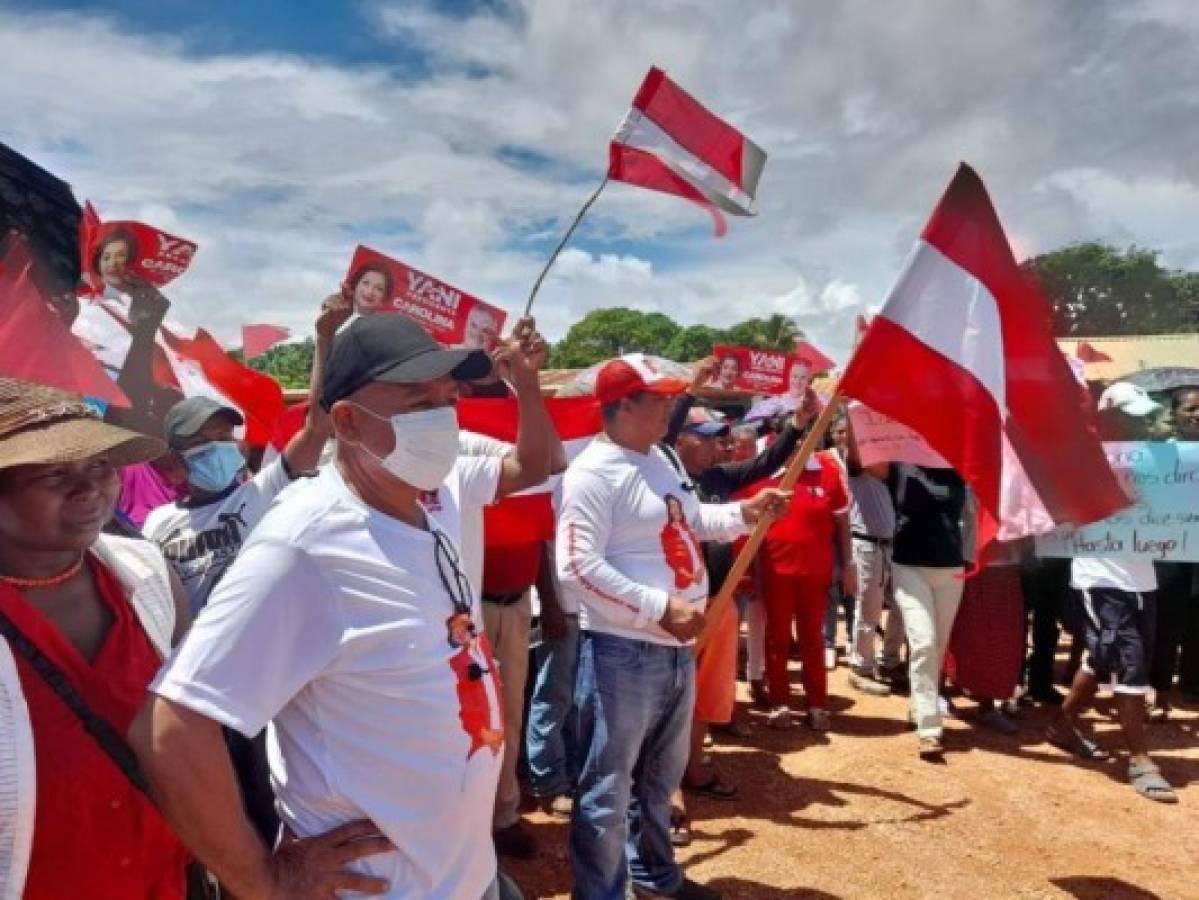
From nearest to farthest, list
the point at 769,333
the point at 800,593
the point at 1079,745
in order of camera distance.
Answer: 1. the point at 1079,745
2. the point at 800,593
3. the point at 769,333

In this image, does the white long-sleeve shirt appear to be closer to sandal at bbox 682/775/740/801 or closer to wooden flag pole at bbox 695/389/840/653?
wooden flag pole at bbox 695/389/840/653

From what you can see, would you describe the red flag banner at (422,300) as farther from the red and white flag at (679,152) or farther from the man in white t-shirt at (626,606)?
the man in white t-shirt at (626,606)

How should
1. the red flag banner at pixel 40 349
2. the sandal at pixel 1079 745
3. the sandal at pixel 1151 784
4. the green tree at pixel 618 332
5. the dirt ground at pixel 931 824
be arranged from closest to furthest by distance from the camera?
the red flag banner at pixel 40 349, the dirt ground at pixel 931 824, the sandal at pixel 1151 784, the sandal at pixel 1079 745, the green tree at pixel 618 332

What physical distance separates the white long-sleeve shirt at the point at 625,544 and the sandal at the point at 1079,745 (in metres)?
3.49

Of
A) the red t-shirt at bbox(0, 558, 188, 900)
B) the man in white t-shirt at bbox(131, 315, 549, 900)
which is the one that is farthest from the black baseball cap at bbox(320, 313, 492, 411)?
the red t-shirt at bbox(0, 558, 188, 900)

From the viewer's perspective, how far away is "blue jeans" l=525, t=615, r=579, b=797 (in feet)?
15.2

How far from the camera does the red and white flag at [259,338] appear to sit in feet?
20.7

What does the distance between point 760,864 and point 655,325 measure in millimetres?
74827

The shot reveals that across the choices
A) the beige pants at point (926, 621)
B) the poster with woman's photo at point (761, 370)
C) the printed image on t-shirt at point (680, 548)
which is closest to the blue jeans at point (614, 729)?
the printed image on t-shirt at point (680, 548)

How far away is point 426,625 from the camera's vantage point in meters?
1.66

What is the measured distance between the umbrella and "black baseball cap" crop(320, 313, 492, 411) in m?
6.17

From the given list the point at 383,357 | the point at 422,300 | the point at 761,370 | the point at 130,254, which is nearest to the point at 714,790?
the point at 422,300

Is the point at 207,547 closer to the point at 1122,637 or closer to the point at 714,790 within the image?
the point at 714,790

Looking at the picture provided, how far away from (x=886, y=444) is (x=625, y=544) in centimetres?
254
